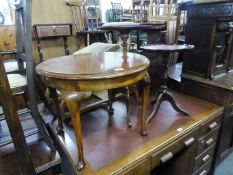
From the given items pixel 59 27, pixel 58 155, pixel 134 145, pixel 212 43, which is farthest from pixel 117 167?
pixel 59 27

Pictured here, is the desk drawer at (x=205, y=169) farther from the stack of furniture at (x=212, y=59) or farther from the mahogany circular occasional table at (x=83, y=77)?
the mahogany circular occasional table at (x=83, y=77)

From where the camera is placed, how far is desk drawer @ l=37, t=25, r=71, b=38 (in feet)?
8.34

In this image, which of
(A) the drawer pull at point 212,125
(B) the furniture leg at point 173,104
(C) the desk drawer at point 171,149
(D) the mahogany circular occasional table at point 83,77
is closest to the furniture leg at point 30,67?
(D) the mahogany circular occasional table at point 83,77


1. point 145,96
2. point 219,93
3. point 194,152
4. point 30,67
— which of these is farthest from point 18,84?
point 219,93

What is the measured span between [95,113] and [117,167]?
684mm

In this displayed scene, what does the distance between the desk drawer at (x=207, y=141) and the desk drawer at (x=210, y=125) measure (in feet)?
0.11

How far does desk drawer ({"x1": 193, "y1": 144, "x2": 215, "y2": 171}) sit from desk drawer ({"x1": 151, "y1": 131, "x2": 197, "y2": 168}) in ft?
0.67

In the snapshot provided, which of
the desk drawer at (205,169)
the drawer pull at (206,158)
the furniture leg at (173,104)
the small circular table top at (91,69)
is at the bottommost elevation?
the desk drawer at (205,169)

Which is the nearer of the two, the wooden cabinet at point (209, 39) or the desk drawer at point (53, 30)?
the wooden cabinet at point (209, 39)

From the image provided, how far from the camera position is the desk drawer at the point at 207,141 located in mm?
1361

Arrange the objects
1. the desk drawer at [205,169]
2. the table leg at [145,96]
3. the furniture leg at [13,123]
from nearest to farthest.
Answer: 1. the furniture leg at [13,123]
2. the table leg at [145,96]
3. the desk drawer at [205,169]

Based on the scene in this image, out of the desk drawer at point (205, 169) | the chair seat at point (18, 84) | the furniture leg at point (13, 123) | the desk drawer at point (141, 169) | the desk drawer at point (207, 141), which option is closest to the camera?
the furniture leg at point (13, 123)

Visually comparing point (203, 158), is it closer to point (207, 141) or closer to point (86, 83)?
point (207, 141)

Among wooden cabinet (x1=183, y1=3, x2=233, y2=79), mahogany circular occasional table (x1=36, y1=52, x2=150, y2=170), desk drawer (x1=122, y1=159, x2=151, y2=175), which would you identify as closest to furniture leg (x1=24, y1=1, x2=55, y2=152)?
mahogany circular occasional table (x1=36, y1=52, x2=150, y2=170)
